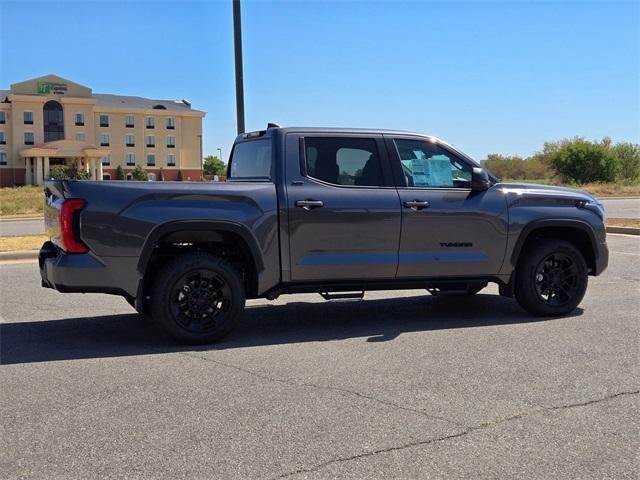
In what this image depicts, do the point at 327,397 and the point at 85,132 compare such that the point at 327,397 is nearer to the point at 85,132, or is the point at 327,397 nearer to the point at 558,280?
the point at 558,280

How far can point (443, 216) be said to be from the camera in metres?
6.82

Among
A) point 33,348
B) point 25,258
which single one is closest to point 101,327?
point 33,348

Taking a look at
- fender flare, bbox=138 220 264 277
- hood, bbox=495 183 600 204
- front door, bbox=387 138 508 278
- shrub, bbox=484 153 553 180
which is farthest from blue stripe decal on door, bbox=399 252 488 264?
shrub, bbox=484 153 553 180

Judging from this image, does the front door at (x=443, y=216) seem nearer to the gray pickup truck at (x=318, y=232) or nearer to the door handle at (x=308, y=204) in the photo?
the gray pickup truck at (x=318, y=232)

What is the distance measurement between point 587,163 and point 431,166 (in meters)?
70.0

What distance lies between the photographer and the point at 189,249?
21.0 ft

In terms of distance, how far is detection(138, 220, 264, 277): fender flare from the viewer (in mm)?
5891

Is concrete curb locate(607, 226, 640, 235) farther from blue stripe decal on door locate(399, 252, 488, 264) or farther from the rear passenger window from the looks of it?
the rear passenger window

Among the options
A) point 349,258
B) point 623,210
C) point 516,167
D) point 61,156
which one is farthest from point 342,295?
point 516,167

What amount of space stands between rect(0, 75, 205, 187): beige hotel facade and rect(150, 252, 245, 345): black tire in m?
77.5

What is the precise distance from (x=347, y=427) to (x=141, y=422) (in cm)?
130

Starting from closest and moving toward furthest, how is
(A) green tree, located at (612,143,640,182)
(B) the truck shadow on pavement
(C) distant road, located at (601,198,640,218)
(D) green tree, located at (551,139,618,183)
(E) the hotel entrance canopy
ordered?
(B) the truck shadow on pavement → (C) distant road, located at (601,198,640,218) → (D) green tree, located at (551,139,618,183) → (A) green tree, located at (612,143,640,182) → (E) the hotel entrance canopy

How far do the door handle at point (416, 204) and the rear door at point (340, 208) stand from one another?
0.37 feet

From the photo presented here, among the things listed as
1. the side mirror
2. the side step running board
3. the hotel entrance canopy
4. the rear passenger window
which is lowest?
the side step running board
